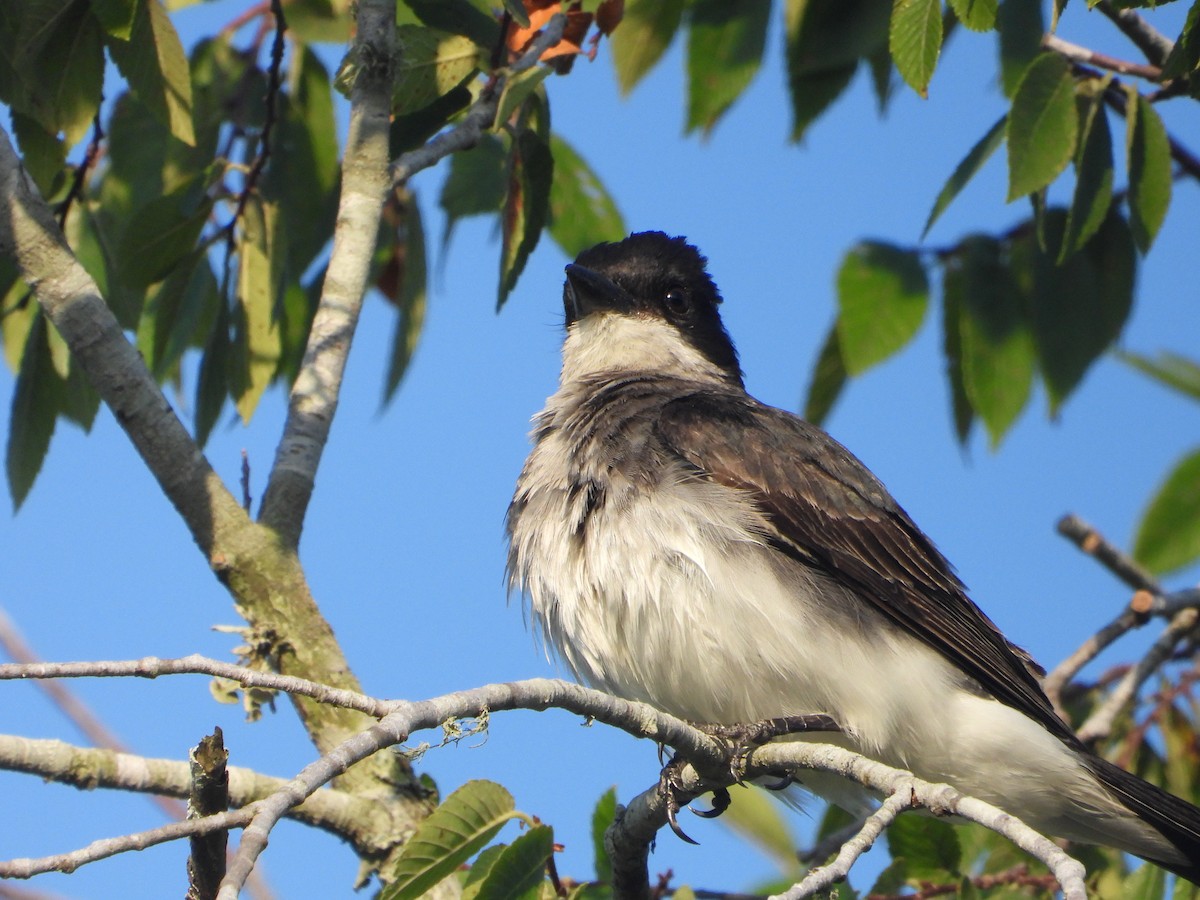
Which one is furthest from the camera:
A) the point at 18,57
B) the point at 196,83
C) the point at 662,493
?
the point at 196,83

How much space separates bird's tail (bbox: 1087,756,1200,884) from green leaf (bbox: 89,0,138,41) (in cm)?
345

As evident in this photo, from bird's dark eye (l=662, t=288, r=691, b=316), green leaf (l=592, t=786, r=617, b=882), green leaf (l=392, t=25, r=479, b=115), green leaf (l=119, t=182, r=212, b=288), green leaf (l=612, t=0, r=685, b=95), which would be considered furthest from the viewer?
bird's dark eye (l=662, t=288, r=691, b=316)

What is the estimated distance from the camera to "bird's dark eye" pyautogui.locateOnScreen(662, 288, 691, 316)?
5.60 metres

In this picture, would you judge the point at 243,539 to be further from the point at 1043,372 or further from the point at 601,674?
the point at 1043,372

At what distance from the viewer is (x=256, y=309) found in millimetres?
4586

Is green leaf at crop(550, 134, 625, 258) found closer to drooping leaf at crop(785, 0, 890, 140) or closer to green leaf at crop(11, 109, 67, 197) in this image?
drooping leaf at crop(785, 0, 890, 140)

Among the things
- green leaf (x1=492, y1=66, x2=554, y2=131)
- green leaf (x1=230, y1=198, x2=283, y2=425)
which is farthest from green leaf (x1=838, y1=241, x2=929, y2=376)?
green leaf (x1=230, y1=198, x2=283, y2=425)

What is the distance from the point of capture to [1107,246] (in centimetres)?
471

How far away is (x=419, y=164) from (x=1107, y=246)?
7.61 feet

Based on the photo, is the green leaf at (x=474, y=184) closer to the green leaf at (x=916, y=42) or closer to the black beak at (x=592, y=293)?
the black beak at (x=592, y=293)

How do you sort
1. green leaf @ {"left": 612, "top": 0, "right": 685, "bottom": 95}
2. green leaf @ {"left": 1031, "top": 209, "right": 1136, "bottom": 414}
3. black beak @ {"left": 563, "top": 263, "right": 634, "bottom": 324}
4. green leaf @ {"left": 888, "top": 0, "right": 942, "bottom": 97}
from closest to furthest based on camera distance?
green leaf @ {"left": 888, "top": 0, "right": 942, "bottom": 97} < green leaf @ {"left": 612, "top": 0, "right": 685, "bottom": 95} < green leaf @ {"left": 1031, "top": 209, "right": 1136, "bottom": 414} < black beak @ {"left": 563, "top": 263, "right": 634, "bottom": 324}

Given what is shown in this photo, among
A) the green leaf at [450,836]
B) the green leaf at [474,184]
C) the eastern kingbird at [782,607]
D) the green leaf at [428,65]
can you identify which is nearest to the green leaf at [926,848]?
the eastern kingbird at [782,607]

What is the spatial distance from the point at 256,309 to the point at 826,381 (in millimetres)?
2005

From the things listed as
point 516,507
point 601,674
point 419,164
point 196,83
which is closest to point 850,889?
point 601,674
